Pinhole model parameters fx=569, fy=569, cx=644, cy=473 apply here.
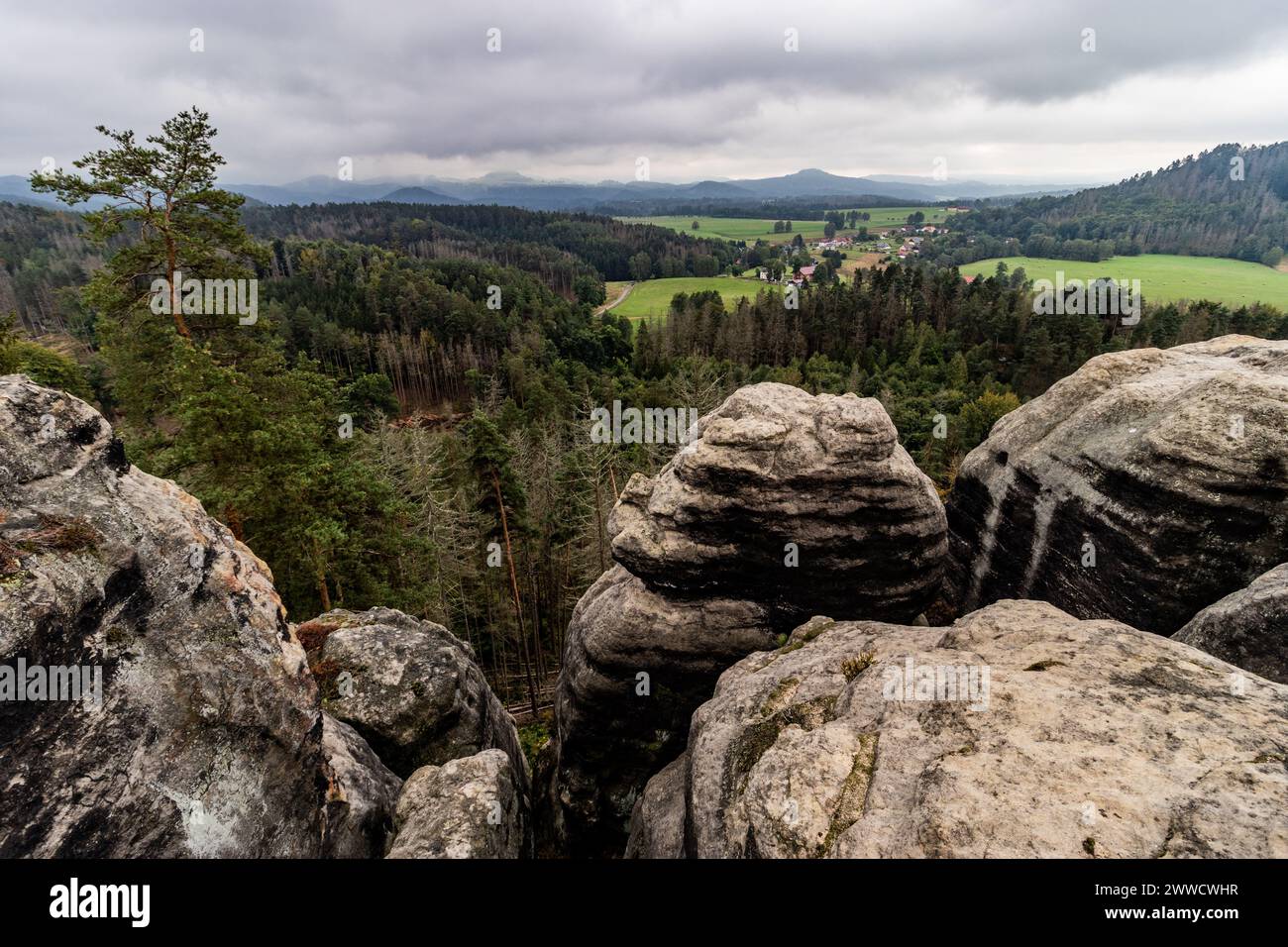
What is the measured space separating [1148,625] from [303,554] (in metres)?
26.2

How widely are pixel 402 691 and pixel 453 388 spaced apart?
361 feet

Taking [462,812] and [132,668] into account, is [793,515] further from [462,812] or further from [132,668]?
[132,668]

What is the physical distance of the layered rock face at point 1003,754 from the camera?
6.57m

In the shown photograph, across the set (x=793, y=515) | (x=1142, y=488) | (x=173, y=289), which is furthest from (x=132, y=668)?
(x=1142, y=488)

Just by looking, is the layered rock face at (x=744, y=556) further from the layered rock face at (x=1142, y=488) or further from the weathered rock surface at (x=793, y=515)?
the layered rock face at (x=1142, y=488)

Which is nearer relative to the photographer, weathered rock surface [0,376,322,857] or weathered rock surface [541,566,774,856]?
weathered rock surface [0,376,322,857]

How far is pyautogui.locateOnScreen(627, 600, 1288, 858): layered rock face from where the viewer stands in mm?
6574

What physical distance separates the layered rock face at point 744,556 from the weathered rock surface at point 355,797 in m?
5.62

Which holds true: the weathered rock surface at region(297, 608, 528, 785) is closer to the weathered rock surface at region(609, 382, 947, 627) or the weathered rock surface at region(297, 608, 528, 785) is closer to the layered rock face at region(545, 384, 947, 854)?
the layered rock face at region(545, 384, 947, 854)

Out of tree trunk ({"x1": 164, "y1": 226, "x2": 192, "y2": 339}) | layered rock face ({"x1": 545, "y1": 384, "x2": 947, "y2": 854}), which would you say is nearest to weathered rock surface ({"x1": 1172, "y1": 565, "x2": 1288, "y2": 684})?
layered rock face ({"x1": 545, "y1": 384, "x2": 947, "y2": 854})

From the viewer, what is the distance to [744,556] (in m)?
15.4

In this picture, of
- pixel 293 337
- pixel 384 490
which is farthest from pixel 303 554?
pixel 293 337

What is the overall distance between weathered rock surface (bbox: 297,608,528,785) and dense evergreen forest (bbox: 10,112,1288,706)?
4.13 metres
